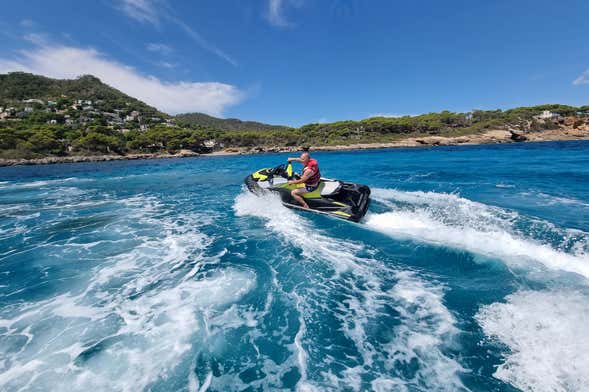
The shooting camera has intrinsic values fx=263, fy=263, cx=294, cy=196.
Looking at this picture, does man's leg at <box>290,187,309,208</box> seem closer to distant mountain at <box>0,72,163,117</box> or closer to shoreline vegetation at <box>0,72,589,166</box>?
shoreline vegetation at <box>0,72,589,166</box>

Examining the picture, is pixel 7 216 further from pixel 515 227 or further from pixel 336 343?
pixel 515 227

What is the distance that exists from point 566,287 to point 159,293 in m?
6.92

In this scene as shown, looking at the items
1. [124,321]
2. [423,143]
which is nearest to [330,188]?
[124,321]

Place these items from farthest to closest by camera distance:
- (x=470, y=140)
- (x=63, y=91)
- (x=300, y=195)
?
(x=63, y=91) → (x=470, y=140) → (x=300, y=195)

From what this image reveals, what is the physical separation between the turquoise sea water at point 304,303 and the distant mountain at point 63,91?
131329 mm

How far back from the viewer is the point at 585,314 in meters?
3.57

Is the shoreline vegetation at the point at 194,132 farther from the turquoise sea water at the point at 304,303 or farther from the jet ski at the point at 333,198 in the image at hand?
the turquoise sea water at the point at 304,303

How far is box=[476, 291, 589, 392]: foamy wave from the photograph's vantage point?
8.98 ft

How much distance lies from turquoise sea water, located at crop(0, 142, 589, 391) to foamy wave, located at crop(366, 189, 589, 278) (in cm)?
5

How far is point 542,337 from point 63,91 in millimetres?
166011

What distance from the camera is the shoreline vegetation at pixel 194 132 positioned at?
183 ft

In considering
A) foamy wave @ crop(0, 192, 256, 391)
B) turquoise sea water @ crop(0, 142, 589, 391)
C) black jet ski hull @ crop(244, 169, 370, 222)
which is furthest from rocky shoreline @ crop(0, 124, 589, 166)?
foamy wave @ crop(0, 192, 256, 391)

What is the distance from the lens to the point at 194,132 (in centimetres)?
8156

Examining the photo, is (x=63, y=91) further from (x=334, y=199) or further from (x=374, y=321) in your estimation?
(x=374, y=321)
